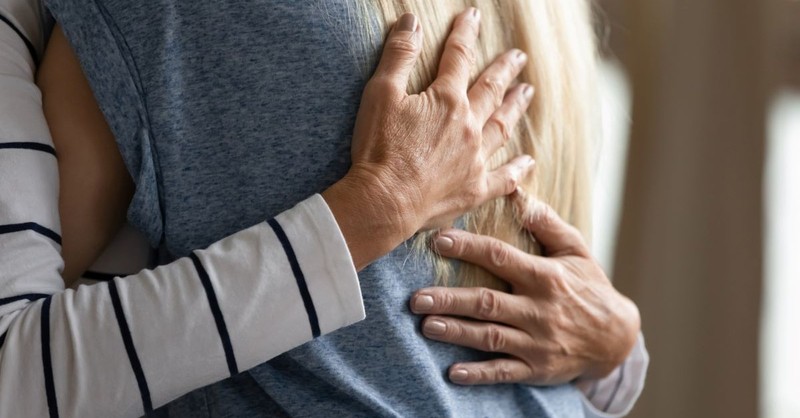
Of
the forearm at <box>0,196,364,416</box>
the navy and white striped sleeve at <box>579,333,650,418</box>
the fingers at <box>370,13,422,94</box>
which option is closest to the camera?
the forearm at <box>0,196,364,416</box>

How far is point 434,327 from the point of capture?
2.93ft

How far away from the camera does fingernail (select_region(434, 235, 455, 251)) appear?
901 millimetres

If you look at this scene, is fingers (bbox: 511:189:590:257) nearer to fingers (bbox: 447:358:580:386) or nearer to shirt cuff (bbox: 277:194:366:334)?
fingers (bbox: 447:358:580:386)

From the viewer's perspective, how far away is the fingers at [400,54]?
0.82 m

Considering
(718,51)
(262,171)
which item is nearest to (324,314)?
(262,171)

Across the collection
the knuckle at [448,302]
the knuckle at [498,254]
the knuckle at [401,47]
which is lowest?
the knuckle at [448,302]

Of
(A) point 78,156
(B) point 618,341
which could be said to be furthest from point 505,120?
(A) point 78,156

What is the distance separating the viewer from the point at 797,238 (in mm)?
1869

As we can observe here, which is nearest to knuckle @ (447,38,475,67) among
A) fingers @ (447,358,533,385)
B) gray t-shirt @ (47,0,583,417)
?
gray t-shirt @ (47,0,583,417)

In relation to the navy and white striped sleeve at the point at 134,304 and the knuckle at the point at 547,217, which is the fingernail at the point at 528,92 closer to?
the knuckle at the point at 547,217

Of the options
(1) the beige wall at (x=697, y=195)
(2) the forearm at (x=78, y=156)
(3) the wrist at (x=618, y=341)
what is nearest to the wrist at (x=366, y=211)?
(2) the forearm at (x=78, y=156)

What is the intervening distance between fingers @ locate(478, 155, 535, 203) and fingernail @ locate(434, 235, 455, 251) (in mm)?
60

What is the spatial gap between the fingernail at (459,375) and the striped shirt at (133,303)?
0.19m

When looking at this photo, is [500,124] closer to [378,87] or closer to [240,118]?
Answer: [378,87]
